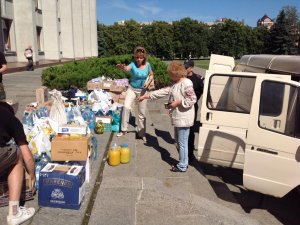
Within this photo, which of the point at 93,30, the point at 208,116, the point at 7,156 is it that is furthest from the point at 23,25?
the point at 93,30

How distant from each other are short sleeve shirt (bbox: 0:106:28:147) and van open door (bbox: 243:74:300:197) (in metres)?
2.64

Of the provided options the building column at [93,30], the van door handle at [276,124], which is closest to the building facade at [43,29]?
the building column at [93,30]

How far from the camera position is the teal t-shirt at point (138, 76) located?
6.31m

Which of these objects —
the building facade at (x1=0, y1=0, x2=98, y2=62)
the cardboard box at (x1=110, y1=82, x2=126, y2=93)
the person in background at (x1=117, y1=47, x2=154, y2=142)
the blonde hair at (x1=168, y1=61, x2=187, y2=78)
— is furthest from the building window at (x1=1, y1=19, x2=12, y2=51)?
the blonde hair at (x1=168, y1=61, x2=187, y2=78)

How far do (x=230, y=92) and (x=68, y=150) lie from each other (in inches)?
102

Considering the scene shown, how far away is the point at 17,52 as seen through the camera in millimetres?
24297

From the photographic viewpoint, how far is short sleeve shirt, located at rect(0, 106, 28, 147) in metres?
3.14

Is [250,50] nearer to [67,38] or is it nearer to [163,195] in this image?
[67,38]

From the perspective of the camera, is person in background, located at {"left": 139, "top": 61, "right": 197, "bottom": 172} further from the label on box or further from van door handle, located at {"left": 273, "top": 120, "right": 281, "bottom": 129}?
the label on box

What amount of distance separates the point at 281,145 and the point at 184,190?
1503mm

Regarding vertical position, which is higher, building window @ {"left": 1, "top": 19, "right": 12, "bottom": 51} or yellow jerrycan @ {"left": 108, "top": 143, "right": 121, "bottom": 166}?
building window @ {"left": 1, "top": 19, "right": 12, "bottom": 51}

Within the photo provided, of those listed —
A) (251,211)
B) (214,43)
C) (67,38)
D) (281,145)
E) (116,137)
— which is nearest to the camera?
(281,145)

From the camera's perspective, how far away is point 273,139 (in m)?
3.67

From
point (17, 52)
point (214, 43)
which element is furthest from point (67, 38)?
point (214, 43)
